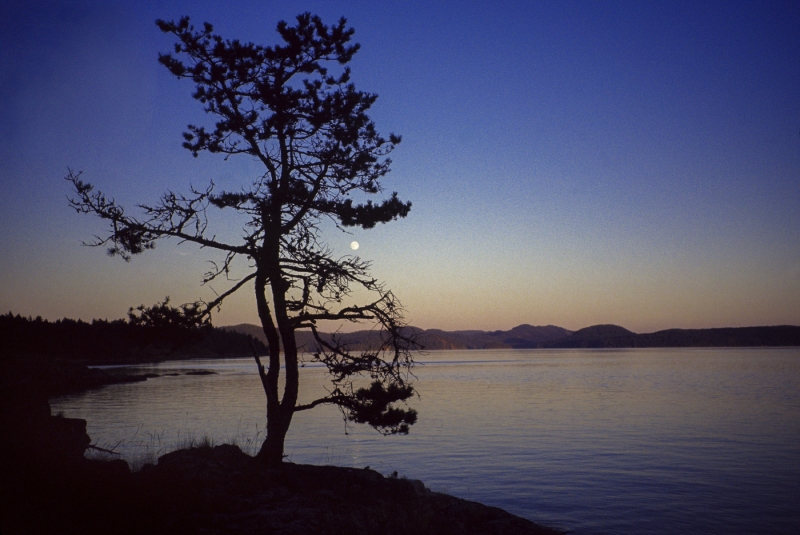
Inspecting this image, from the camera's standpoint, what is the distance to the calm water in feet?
61.8

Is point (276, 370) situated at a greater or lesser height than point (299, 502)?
greater

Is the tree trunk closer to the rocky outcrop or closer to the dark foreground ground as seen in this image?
the rocky outcrop

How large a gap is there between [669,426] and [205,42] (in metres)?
35.3

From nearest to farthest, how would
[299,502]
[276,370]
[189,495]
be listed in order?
[189,495]
[299,502]
[276,370]

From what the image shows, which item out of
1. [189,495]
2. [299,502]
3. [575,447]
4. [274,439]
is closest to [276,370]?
[274,439]

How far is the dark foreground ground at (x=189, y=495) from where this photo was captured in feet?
33.2

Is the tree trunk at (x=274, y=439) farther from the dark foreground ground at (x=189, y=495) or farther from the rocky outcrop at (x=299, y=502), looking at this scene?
the dark foreground ground at (x=189, y=495)

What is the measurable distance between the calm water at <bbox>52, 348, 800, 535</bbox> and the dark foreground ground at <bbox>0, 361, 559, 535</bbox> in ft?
19.9

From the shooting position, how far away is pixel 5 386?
14.6m

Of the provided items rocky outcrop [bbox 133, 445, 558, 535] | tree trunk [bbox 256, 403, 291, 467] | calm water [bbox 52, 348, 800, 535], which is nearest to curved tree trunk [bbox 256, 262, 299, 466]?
tree trunk [bbox 256, 403, 291, 467]

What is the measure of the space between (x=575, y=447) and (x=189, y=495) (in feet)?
76.4

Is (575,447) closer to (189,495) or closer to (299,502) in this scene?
(299,502)

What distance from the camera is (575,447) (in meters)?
29.8

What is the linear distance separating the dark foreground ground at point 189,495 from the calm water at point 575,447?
6.07 meters
